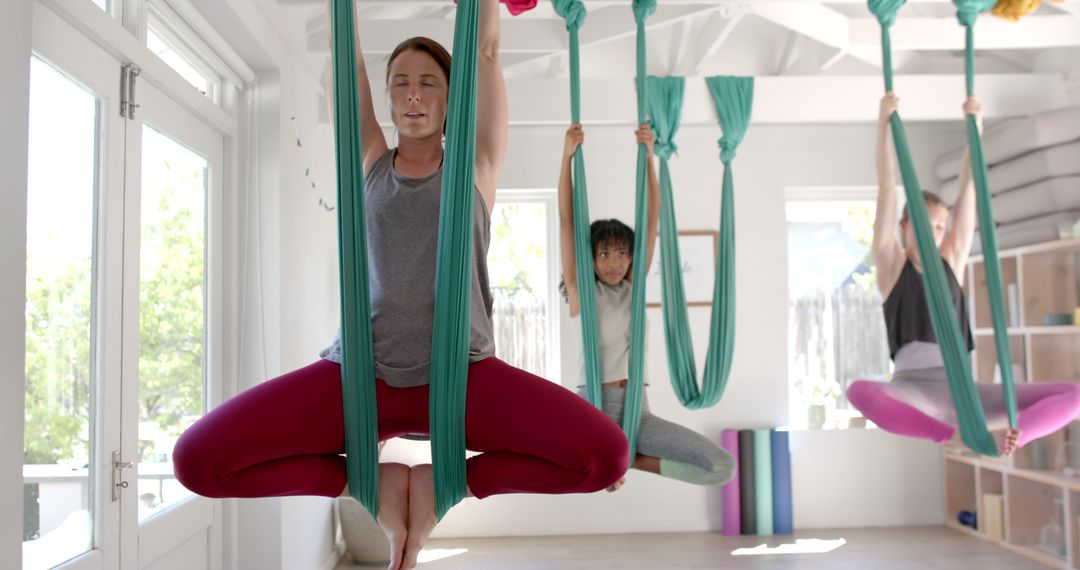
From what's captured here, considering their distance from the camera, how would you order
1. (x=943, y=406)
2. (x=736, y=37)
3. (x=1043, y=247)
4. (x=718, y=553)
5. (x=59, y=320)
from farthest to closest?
(x=736, y=37), (x=718, y=553), (x=1043, y=247), (x=943, y=406), (x=59, y=320)

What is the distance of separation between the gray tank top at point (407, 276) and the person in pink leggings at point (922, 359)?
1.63m

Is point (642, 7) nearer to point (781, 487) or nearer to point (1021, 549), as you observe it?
point (781, 487)

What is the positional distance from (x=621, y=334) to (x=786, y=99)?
1601 millimetres

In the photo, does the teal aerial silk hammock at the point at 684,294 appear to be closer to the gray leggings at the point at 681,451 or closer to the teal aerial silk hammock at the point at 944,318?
the gray leggings at the point at 681,451

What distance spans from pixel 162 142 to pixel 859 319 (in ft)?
13.3

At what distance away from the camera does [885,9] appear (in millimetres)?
2643

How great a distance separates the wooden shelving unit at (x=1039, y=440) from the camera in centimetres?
414

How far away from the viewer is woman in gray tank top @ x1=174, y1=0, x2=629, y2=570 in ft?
4.82

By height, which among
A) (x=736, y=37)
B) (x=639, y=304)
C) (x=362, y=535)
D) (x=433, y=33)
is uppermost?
(x=736, y=37)

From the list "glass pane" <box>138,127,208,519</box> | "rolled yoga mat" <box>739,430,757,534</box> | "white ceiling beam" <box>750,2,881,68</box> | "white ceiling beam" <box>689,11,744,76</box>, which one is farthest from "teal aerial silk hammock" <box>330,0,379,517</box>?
"rolled yoga mat" <box>739,430,757,534</box>

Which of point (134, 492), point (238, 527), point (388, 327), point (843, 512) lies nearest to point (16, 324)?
point (388, 327)

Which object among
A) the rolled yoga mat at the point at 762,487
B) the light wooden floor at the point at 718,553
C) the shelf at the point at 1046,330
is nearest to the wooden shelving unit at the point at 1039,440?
the shelf at the point at 1046,330

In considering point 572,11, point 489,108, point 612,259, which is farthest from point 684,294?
point 489,108

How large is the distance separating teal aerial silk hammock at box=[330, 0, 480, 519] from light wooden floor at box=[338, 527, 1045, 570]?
2982 millimetres
